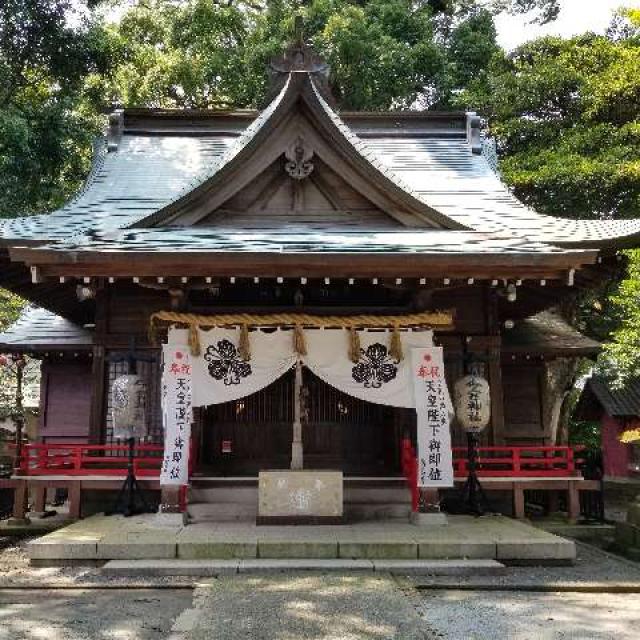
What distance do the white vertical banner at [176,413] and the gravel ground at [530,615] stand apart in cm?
349

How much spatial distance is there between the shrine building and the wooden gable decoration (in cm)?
3

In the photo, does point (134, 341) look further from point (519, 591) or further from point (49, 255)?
point (519, 591)

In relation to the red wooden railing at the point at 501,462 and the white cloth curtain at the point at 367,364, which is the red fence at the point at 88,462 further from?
the red wooden railing at the point at 501,462

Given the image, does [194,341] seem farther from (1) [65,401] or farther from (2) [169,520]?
(1) [65,401]

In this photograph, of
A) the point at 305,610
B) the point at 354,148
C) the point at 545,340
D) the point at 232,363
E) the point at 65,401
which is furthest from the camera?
the point at 65,401

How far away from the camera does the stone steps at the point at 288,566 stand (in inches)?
262

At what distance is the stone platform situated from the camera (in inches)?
278

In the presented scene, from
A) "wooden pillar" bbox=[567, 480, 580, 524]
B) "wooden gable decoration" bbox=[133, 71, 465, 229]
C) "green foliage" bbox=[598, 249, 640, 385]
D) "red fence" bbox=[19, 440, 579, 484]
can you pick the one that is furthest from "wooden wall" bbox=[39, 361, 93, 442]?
"green foliage" bbox=[598, 249, 640, 385]

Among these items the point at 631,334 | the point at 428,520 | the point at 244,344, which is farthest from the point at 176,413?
the point at 631,334

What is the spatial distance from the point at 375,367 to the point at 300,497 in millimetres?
1916

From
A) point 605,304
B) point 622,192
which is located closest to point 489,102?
point 622,192

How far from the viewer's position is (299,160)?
1051 centimetres

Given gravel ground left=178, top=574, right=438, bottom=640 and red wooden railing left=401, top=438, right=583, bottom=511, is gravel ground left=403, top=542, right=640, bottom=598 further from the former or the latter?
red wooden railing left=401, top=438, right=583, bottom=511

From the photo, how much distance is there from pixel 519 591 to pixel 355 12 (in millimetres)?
21496
